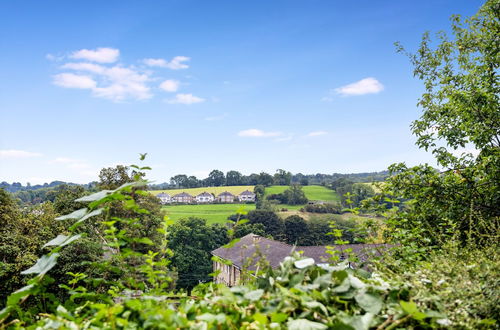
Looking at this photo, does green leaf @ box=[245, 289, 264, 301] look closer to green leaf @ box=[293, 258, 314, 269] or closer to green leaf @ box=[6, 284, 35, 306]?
green leaf @ box=[293, 258, 314, 269]

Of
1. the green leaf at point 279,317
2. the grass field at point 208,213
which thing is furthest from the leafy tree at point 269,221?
the green leaf at point 279,317

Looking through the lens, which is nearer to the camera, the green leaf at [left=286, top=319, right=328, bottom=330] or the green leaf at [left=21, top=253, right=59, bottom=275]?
the green leaf at [left=286, top=319, right=328, bottom=330]

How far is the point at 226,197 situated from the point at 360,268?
98.2m

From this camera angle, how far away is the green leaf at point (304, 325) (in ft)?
3.80

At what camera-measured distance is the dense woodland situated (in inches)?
51.4

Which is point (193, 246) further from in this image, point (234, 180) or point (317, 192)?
point (234, 180)

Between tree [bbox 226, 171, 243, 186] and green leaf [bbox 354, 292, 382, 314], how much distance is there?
11248cm

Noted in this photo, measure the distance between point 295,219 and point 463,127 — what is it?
183ft

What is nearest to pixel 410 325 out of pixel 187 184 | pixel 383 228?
pixel 383 228

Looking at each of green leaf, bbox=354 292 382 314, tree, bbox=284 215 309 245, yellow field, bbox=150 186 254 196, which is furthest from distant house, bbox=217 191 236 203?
green leaf, bbox=354 292 382 314

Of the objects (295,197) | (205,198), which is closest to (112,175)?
(295,197)

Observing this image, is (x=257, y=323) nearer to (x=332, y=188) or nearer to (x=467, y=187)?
(x=467, y=187)

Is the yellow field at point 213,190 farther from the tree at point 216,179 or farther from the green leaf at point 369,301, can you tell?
the green leaf at point 369,301

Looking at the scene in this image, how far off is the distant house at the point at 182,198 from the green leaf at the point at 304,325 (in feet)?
299
